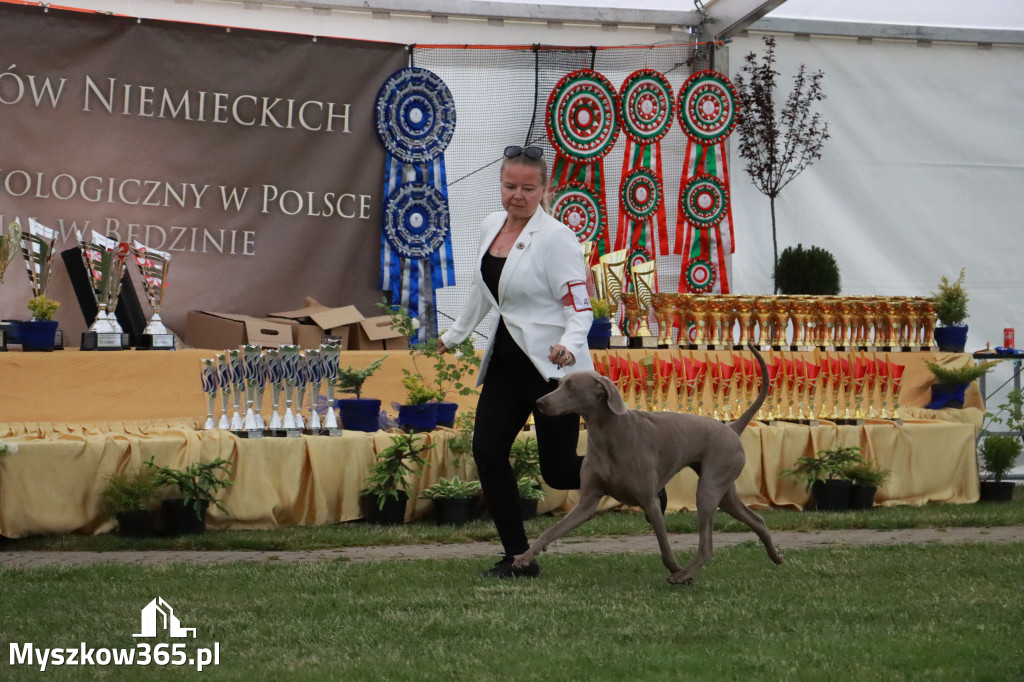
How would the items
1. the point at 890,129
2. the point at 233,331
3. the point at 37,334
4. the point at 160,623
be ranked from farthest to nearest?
the point at 890,129 → the point at 233,331 → the point at 37,334 → the point at 160,623

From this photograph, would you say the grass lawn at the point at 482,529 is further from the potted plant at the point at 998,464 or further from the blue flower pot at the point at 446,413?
the blue flower pot at the point at 446,413

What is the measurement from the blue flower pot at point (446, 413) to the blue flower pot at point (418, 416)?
16cm

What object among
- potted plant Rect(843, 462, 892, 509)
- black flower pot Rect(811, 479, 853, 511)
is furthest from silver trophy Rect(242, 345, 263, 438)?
potted plant Rect(843, 462, 892, 509)

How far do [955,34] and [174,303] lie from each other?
23.4ft

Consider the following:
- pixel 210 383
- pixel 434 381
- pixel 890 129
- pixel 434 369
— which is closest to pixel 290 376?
pixel 210 383

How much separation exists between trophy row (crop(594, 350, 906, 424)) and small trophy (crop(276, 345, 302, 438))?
6.49 feet

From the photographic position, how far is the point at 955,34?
10664 mm

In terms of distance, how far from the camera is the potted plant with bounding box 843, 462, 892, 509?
7.66 metres

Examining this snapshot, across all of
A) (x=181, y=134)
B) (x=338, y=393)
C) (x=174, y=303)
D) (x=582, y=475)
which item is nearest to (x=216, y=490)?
(x=338, y=393)

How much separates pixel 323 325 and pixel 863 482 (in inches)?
149

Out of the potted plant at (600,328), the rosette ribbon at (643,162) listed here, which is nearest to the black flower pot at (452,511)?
the potted plant at (600,328)

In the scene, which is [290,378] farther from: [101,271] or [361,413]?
[101,271]

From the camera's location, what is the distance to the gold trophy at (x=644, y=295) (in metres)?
8.24

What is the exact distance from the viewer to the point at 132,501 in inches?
238
